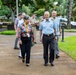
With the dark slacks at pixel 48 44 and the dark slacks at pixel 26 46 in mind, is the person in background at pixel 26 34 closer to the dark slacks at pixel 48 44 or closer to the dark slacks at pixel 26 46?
the dark slacks at pixel 26 46

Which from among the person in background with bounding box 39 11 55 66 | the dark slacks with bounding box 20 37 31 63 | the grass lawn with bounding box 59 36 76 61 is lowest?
the grass lawn with bounding box 59 36 76 61

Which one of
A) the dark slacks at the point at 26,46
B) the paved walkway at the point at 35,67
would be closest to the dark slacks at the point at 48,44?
the paved walkway at the point at 35,67

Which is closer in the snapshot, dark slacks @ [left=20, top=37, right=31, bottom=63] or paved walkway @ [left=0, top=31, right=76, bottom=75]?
paved walkway @ [left=0, top=31, right=76, bottom=75]

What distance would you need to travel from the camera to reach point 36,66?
1025cm

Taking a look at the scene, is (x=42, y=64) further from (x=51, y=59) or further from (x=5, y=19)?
(x=5, y=19)

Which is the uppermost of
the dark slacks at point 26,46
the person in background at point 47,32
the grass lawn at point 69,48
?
the person in background at point 47,32

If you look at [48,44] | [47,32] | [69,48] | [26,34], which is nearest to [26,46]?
[26,34]

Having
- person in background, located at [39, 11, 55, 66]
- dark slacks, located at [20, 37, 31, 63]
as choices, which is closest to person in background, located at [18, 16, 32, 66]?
dark slacks, located at [20, 37, 31, 63]

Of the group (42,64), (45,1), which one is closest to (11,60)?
(42,64)

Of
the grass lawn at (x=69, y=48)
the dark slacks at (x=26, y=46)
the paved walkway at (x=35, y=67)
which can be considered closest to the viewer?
the paved walkway at (x=35, y=67)

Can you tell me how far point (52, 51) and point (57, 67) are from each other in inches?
25.1

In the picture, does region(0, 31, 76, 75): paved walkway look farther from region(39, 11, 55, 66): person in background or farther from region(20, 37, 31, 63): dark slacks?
region(39, 11, 55, 66): person in background

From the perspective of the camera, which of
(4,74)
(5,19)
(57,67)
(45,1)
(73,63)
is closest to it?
(4,74)

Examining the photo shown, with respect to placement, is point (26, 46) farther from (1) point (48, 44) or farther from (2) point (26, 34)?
(1) point (48, 44)
